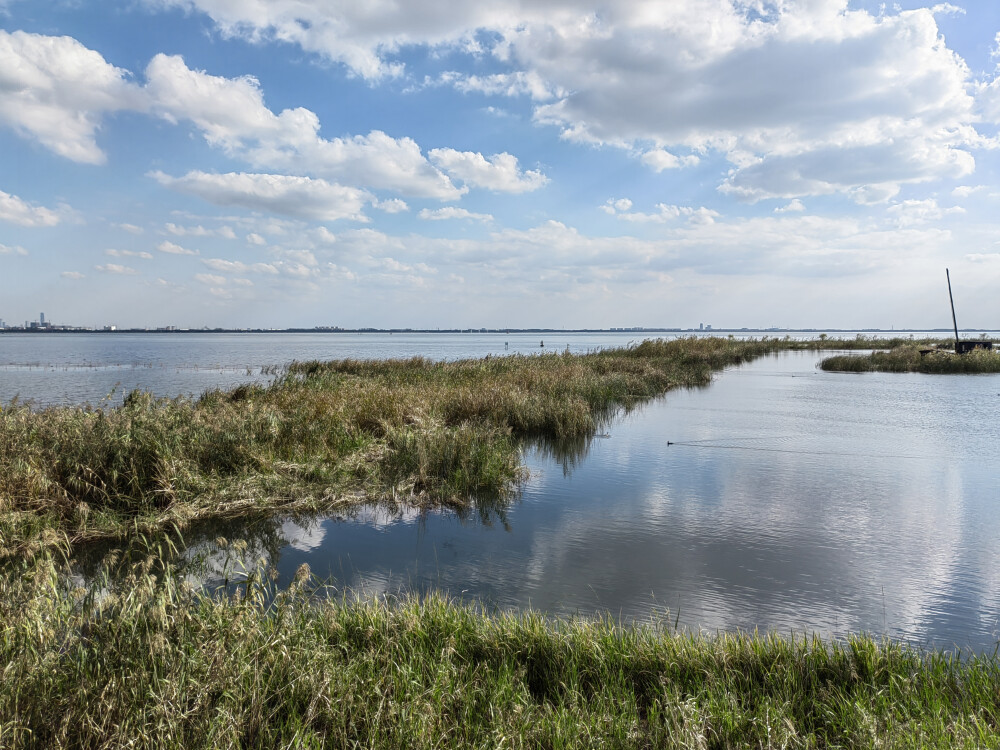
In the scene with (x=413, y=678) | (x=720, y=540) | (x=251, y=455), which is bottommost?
(x=720, y=540)

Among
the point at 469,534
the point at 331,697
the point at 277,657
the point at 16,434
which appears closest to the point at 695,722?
the point at 331,697

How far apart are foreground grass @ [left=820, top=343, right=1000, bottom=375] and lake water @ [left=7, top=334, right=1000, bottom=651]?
22171 mm

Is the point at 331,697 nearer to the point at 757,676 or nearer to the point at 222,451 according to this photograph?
the point at 757,676

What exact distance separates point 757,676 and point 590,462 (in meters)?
8.27

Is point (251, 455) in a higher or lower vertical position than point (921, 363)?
higher

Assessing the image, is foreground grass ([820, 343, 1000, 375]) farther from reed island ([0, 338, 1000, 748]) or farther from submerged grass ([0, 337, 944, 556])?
reed island ([0, 338, 1000, 748])

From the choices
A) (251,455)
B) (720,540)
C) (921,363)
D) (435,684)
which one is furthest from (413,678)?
(921,363)

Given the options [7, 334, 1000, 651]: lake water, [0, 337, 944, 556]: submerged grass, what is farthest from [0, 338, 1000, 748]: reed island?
[0, 337, 944, 556]: submerged grass

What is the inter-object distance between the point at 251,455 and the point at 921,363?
3813 cm

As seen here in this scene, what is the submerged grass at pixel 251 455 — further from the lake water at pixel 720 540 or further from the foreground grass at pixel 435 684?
the foreground grass at pixel 435 684

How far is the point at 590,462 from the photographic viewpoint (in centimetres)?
1246

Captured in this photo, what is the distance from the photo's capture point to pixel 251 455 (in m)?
9.73

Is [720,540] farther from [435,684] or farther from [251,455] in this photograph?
[251,455]

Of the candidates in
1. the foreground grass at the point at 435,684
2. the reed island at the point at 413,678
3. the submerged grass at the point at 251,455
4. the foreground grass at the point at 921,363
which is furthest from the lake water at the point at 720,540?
the foreground grass at the point at 921,363
